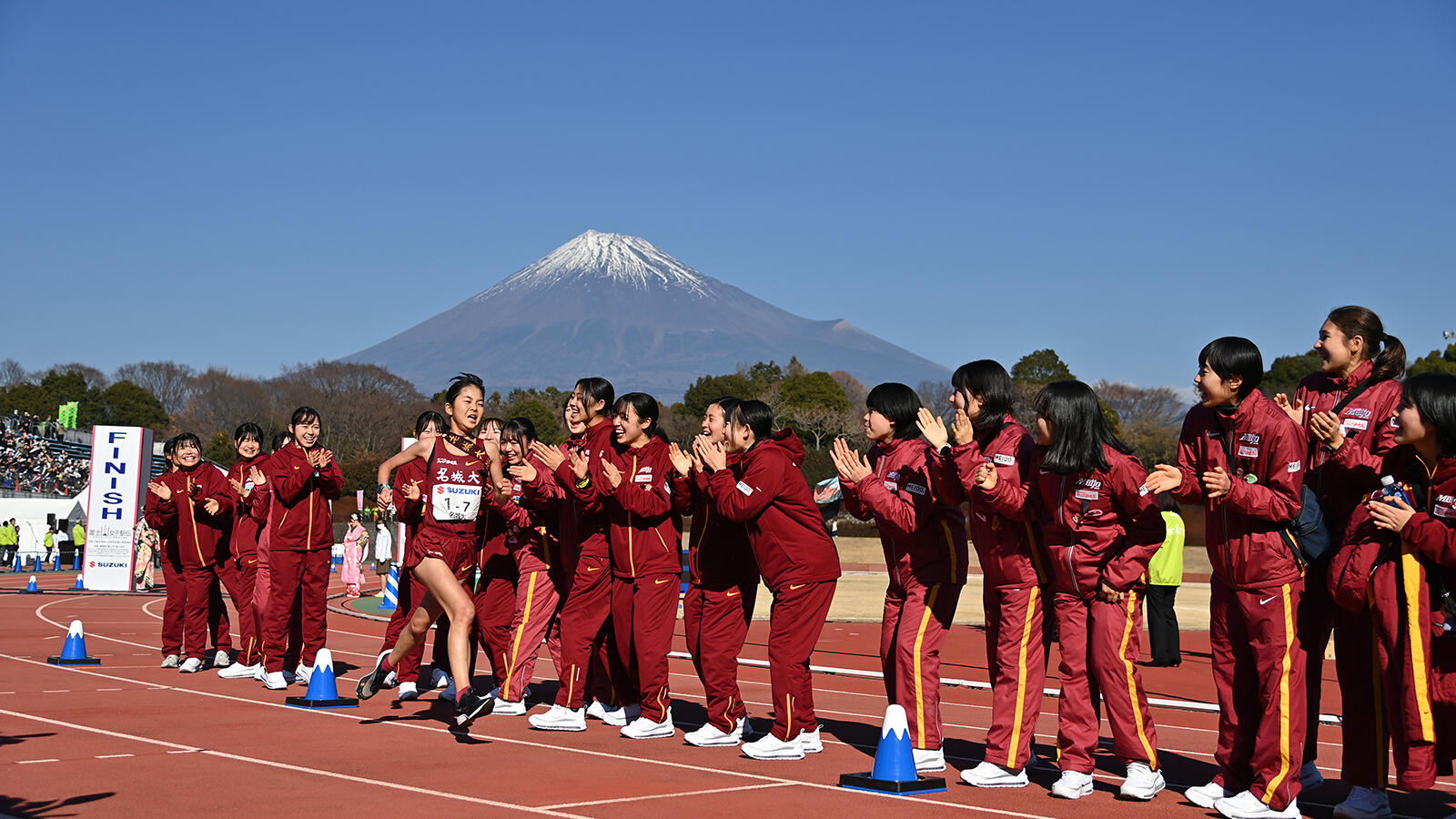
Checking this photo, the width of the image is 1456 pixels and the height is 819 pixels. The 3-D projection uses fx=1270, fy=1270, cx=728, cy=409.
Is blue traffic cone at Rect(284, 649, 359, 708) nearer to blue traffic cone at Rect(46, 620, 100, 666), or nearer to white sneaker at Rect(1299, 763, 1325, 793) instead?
blue traffic cone at Rect(46, 620, 100, 666)

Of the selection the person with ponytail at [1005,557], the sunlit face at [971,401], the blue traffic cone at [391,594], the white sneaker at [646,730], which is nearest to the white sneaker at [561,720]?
the white sneaker at [646,730]

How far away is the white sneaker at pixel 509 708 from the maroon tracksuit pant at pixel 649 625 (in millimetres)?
988

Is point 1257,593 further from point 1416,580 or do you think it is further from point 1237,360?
point 1237,360

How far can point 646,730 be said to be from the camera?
8.00 metres

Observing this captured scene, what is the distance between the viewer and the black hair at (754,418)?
7734 millimetres

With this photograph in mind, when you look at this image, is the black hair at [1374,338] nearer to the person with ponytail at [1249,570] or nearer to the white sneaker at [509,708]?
the person with ponytail at [1249,570]

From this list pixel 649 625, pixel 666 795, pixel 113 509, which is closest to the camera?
pixel 666 795

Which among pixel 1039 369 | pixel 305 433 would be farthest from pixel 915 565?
→ pixel 1039 369

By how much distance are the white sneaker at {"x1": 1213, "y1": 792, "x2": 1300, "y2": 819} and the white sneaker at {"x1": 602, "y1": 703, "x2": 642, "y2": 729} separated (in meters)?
3.92

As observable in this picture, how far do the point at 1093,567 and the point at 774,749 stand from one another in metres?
2.13

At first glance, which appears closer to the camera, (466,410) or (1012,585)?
(1012,585)

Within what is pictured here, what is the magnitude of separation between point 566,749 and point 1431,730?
4.51 meters

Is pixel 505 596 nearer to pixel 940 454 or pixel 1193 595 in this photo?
pixel 940 454

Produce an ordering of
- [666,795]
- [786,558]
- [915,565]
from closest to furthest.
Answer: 1. [666,795]
2. [915,565]
3. [786,558]
